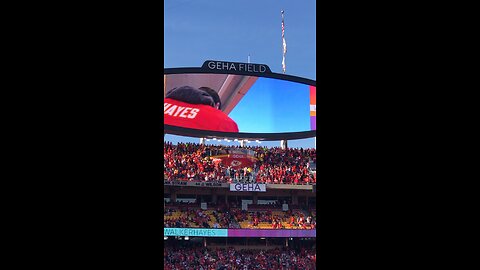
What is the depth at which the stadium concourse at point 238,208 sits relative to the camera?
26109mm

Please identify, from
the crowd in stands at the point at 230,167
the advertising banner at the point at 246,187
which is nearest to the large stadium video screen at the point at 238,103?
the crowd in stands at the point at 230,167

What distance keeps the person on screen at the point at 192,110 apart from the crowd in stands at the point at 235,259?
6.59 meters

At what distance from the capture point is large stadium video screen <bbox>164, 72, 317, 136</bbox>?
29672mm

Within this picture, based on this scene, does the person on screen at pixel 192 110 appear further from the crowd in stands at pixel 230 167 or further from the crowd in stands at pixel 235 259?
the crowd in stands at pixel 235 259

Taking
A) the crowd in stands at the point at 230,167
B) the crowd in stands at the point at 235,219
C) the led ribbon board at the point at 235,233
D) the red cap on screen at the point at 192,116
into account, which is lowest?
the led ribbon board at the point at 235,233

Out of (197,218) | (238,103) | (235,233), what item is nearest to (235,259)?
(235,233)

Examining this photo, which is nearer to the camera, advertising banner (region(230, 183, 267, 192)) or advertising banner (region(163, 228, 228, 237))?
advertising banner (region(163, 228, 228, 237))

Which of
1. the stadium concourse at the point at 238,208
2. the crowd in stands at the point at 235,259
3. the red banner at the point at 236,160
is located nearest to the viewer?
the crowd in stands at the point at 235,259

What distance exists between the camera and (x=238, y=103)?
3111 centimetres

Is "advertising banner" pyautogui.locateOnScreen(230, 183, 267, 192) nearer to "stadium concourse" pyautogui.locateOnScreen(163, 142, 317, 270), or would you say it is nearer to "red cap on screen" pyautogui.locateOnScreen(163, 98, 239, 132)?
"stadium concourse" pyautogui.locateOnScreen(163, 142, 317, 270)

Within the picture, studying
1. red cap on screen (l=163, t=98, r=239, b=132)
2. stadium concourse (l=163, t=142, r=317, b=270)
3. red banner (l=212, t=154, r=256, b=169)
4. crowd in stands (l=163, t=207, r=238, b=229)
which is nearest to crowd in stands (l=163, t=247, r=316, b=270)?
stadium concourse (l=163, t=142, r=317, b=270)
